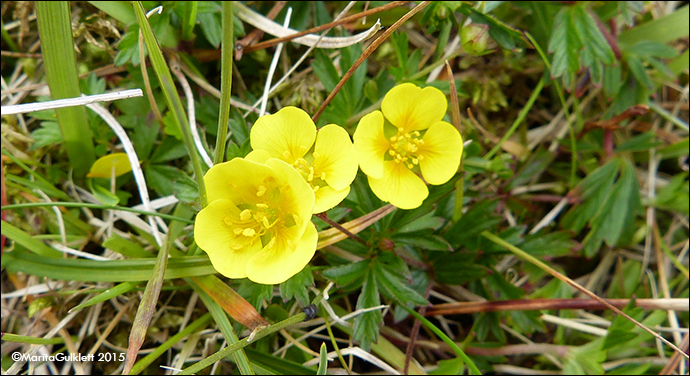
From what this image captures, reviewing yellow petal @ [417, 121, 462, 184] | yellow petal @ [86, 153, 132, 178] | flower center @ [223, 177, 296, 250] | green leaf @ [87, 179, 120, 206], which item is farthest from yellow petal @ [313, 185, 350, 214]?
yellow petal @ [86, 153, 132, 178]

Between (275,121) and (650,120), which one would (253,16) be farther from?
(650,120)

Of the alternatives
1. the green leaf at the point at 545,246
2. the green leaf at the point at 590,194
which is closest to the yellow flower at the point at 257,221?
the green leaf at the point at 545,246

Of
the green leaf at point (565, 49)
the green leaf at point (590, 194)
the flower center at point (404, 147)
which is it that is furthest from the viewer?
the green leaf at point (590, 194)

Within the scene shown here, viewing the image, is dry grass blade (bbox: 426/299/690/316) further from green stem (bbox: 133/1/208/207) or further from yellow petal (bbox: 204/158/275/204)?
green stem (bbox: 133/1/208/207)

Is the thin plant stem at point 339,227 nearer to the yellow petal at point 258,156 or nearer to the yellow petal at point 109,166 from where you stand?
the yellow petal at point 258,156

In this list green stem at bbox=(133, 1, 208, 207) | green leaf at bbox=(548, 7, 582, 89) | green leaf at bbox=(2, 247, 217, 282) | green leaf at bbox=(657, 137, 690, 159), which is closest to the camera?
green stem at bbox=(133, 1, 208, 207)

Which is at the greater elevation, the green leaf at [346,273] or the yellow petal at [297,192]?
the yellow petal at [297,192]

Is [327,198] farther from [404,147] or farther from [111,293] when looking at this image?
[111,293]
